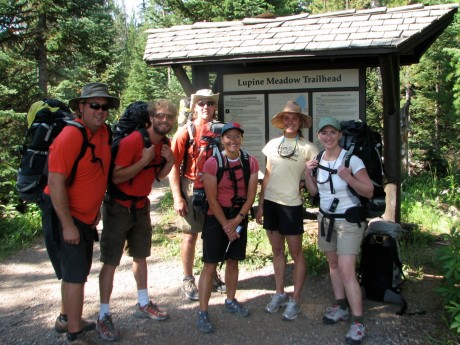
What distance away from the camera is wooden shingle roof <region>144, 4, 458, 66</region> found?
4.37m

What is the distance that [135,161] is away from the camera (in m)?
3.52

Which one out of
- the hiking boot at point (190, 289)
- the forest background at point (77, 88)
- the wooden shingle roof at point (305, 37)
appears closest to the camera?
the wooden shingle roof at point (305, 37)

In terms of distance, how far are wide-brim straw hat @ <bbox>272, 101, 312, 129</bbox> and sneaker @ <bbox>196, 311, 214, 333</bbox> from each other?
2.04m

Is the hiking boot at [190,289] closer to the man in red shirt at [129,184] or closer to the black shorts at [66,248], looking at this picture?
the man in red shirt at [129,184]

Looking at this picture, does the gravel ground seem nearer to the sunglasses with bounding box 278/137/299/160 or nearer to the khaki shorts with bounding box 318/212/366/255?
the khaki shorts with bounding box 318/212/366/255

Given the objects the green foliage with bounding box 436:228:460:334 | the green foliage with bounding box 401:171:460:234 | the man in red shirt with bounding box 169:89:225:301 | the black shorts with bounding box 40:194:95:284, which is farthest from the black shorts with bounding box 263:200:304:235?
the green foliage with bounding box 401:171:460:234

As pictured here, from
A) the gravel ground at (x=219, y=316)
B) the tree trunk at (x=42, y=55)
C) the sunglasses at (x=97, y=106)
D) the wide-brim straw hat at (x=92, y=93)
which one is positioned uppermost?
the tree trunk at (x=42, y=55)

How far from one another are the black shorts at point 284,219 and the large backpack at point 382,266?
0.91 m

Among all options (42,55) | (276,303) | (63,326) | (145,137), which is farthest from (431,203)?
(42,55)

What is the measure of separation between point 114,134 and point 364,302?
9.93ft

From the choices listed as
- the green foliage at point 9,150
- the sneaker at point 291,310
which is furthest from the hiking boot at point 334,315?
the green foliage at point 9,150

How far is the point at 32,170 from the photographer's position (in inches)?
127

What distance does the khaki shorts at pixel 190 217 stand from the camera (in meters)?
4.37

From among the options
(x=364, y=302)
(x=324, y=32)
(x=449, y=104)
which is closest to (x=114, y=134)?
(x=324, y=32)
